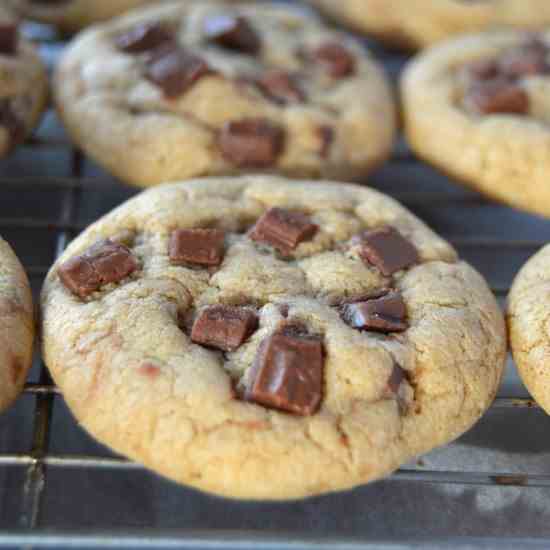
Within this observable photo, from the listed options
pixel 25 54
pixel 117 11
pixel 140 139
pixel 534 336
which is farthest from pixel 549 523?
pixel 117 11

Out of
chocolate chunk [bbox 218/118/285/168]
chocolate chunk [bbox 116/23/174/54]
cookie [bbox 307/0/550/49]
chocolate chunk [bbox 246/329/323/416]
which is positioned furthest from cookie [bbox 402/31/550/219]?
chocolate chunk [bbox 246/329/323/416]

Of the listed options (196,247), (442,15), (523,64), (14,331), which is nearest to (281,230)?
(196,247)

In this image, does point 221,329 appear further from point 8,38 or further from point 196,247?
point 8,38

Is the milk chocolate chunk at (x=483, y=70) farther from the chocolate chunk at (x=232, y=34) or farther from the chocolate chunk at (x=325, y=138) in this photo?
the chocolate chunk at (x=232, y=34)

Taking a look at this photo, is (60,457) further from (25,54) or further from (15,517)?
(25,54)

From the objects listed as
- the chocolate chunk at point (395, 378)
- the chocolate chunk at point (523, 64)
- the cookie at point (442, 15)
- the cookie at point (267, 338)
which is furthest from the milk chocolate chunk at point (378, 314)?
the cookie at point (442, 15)

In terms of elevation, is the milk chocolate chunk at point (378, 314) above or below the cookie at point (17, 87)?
below
